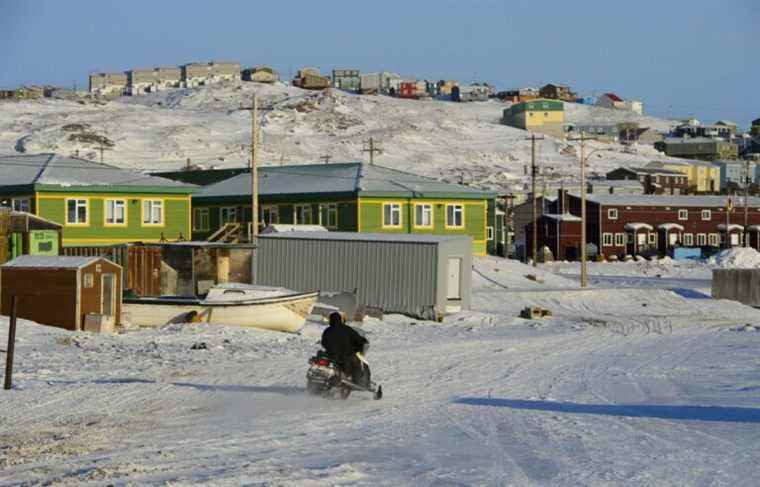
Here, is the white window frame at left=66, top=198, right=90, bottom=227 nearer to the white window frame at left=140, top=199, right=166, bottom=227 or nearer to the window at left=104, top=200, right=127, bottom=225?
the window at left=104, top=200, right=127, bottom=225

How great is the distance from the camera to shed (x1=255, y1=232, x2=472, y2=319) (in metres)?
44.4

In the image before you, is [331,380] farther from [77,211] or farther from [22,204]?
[22,204]

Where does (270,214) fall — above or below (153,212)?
above

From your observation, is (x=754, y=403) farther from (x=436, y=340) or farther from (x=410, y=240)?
(x=410, y=240)

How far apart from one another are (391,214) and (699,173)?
426 ft

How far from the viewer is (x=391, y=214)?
221 ft

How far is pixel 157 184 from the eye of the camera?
197 feet

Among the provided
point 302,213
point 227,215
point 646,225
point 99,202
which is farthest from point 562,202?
point 99,202

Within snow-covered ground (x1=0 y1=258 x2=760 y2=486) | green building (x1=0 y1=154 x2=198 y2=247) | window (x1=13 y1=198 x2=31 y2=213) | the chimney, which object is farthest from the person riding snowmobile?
the chimney

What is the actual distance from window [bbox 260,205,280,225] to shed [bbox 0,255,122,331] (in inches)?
1352

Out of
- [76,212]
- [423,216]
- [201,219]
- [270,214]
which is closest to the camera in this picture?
[76,212]

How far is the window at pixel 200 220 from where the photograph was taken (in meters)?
74.3

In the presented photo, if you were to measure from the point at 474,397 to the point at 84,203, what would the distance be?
39480 mm

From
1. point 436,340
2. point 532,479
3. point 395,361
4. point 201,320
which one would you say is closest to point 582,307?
point 436,340
